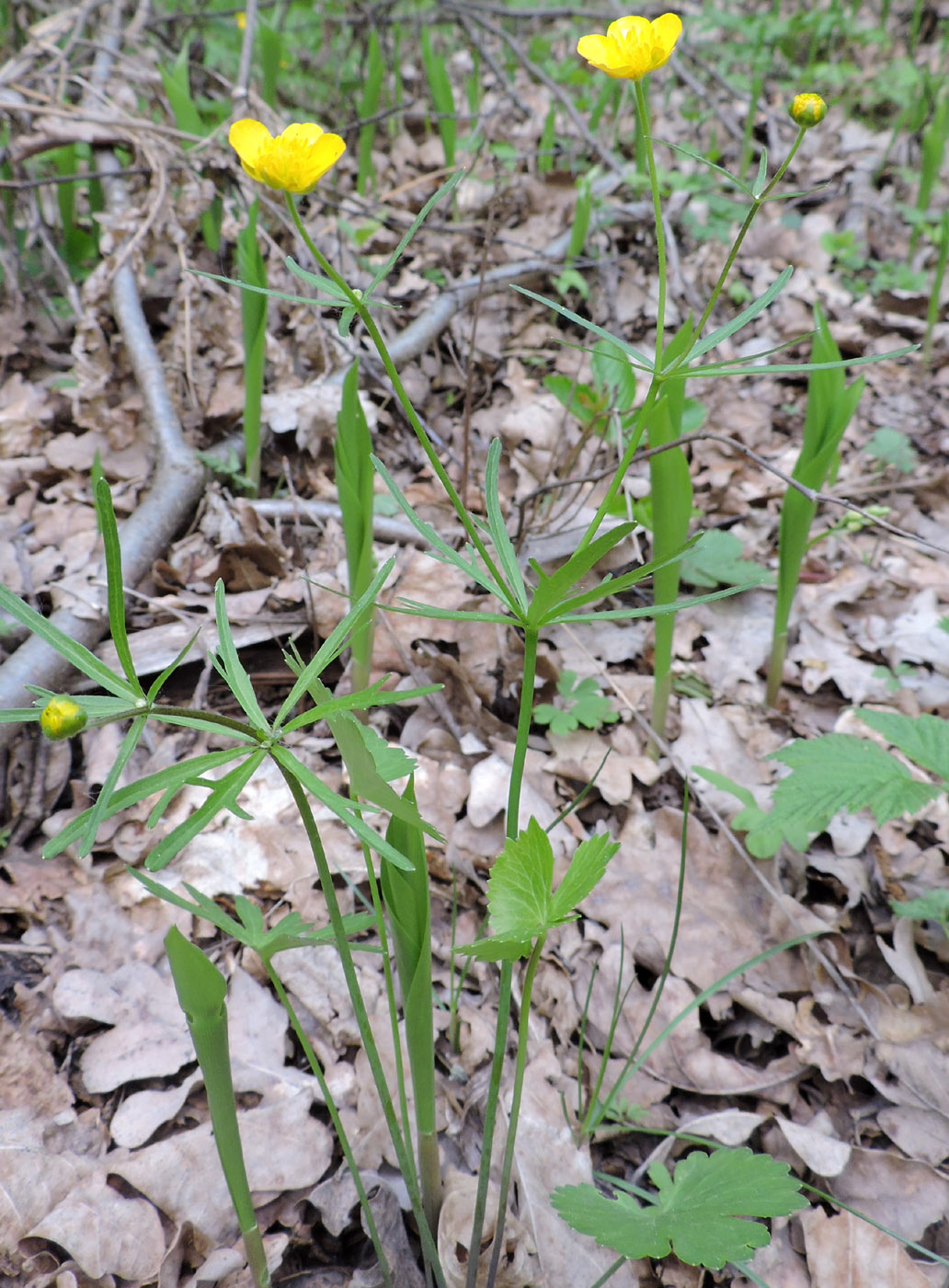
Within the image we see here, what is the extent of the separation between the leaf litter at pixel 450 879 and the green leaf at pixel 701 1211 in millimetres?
252

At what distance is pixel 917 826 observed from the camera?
1665 mm

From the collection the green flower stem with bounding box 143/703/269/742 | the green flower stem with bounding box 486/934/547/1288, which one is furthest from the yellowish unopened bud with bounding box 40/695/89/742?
the green flower stem with bounding box 486/934/547/1288

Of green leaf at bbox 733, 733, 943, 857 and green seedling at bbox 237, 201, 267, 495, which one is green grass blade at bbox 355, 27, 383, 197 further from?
green leaf at bbox 733, 733, 943, 857

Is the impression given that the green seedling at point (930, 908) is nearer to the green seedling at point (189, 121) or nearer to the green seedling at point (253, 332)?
the green seedling at point (253, 332)

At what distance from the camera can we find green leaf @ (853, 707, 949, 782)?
1.33 metres

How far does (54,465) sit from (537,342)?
1721mm

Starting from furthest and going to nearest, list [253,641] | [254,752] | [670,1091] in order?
[253,641], [670,1091], [254,752]

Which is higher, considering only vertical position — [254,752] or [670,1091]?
[254,752]

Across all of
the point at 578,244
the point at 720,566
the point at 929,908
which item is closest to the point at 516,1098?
the point at 929,908

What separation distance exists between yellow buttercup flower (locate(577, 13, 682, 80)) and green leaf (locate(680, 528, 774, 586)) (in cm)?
137

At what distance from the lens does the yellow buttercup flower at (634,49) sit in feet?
2.40

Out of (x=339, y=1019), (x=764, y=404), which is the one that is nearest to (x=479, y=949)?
(x=339, y=1019)

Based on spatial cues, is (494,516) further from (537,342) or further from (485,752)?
(537,342)

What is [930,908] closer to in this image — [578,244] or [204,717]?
[204,717]
